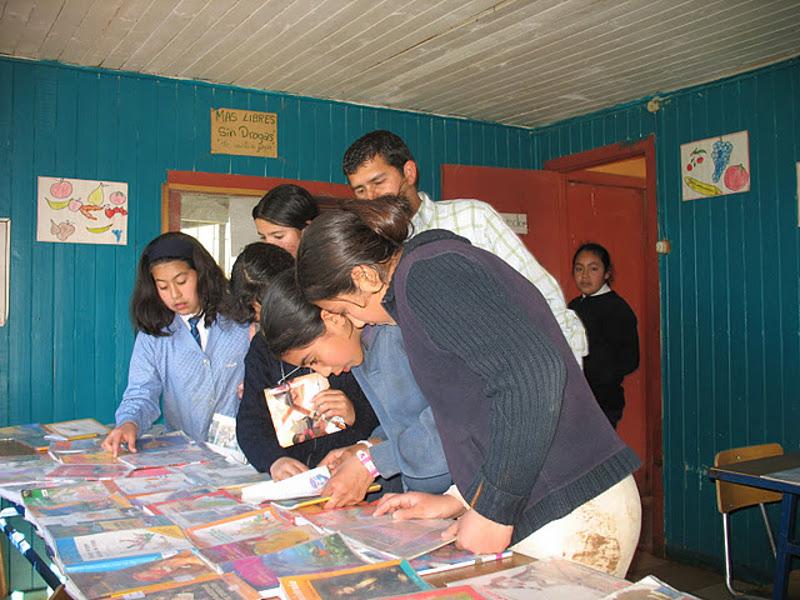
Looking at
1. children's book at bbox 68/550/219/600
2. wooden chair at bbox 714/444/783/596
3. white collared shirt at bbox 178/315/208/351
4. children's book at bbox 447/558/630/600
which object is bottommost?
wooden chair at bbox 714/444/783/596

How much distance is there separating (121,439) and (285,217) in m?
1.03

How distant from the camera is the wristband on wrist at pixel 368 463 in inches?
74.6

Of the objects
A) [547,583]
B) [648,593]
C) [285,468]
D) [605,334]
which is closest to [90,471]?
[285,468]

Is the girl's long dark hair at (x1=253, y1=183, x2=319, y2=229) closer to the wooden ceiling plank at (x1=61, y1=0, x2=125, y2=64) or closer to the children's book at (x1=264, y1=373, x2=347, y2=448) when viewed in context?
the children's book at (x1=264, y1=373, x2=347, y2=448)

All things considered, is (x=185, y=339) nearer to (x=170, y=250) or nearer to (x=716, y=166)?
(x=170, y=250)

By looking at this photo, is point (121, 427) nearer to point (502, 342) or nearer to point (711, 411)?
point (502, 342)

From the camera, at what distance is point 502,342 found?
1.23 m

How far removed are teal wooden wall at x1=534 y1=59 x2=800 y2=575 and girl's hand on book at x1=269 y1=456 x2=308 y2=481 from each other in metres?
2.95

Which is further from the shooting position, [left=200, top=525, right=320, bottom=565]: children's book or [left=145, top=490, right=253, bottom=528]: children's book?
[left=145, top=490, right=253, bottom=528]: children's book

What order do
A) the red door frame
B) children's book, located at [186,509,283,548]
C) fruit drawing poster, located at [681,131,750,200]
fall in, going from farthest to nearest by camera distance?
the red door frame
fruit drawing poster, located at [681,131,750,200]
children's book, located at [186,509,283,548]

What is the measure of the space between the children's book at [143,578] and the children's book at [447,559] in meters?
0.38

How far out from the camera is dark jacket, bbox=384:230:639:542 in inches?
48.4

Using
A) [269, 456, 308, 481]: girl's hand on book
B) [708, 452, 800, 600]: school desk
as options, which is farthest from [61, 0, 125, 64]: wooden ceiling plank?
[708, 452, 800, 600]: school desk

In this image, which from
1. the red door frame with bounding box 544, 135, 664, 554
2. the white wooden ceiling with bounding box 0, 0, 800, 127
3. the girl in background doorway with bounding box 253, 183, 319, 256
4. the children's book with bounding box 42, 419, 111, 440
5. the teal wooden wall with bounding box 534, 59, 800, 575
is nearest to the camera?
the girl in background doorway with bounding box 253, 183, 319, 256
